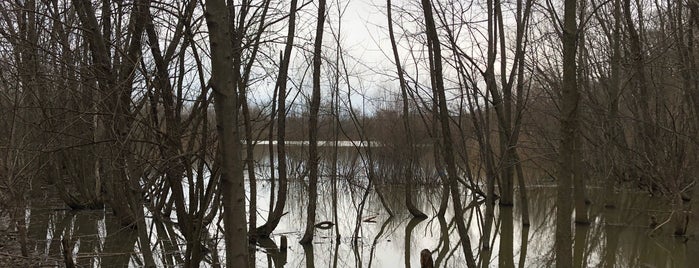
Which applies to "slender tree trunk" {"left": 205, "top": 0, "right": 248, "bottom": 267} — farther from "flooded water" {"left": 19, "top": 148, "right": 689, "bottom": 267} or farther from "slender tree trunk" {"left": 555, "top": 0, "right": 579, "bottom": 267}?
"flooded water" {"left": 19, "top": 148, "right": 689, "bottom": 267}

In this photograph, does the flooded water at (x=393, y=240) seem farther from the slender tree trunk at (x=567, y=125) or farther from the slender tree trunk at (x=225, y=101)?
the slender tree trunk at (x=225, y=101)

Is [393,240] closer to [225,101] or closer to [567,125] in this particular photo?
[567,125]

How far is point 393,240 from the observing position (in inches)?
415

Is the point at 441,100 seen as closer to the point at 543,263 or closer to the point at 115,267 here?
the point at 543,263

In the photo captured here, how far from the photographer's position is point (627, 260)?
8.34 metres

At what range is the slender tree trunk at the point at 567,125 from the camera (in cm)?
357

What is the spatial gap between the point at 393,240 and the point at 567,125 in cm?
726

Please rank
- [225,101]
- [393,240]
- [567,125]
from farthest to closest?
1. [393,240]
2. [567,125]
3. [225,101]

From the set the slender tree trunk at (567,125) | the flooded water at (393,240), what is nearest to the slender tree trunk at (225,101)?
the slender tree trunk at (567,125)

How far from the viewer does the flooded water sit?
840 cm

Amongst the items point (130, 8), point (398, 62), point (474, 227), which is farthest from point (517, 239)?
point (130, 8)

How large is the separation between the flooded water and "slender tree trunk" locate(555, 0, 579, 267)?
3.46 metres

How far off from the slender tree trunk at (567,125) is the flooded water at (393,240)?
11.4 ft

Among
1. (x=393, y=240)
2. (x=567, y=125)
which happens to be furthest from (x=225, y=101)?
(x=393, y=240)
